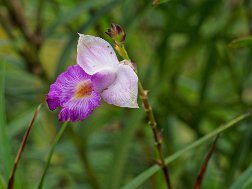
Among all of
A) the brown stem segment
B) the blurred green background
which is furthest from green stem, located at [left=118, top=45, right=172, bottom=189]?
the blurred green background

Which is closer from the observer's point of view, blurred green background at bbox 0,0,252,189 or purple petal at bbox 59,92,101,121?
purple petal at bbox 59,92,101,121

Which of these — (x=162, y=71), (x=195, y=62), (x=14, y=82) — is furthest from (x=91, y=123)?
(x=195, y=62)

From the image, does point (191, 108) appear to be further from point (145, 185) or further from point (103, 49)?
point (103, 49)

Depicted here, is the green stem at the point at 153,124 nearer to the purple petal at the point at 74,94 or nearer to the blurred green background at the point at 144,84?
the purple petal at the point at 74,94

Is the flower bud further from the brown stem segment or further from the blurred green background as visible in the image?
the blurred green background

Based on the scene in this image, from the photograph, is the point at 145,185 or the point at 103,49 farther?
the point at 145,185

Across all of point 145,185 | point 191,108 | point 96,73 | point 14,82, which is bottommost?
point 145,185

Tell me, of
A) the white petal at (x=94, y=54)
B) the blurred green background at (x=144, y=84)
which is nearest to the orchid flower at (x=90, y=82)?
the white petal at (x=94, y=54)

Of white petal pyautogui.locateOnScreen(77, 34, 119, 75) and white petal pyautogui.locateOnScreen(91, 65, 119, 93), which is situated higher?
white petal pyautogui.locateOnScreen(77, 34, 119, 75)
